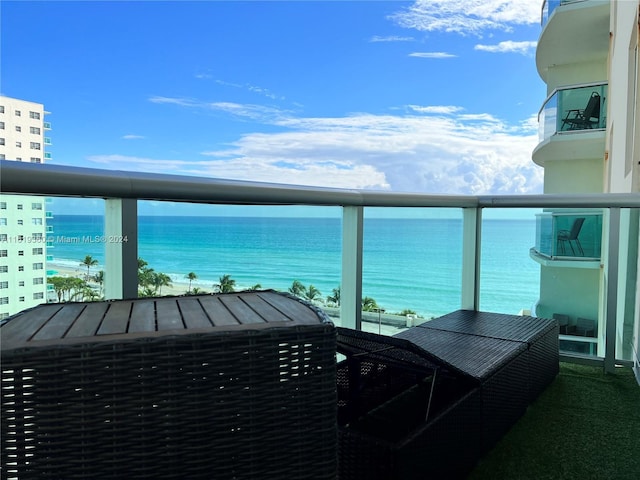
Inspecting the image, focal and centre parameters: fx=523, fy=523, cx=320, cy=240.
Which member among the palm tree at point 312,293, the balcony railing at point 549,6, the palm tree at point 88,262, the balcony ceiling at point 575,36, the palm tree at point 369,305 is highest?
the balcony railing at point 549,6

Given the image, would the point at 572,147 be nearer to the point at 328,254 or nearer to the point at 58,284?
the point at 328,254

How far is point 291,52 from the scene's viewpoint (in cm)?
5888

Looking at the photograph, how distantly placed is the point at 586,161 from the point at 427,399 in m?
15.6

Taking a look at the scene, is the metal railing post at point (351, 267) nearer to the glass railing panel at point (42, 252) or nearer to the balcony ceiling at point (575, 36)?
the glass railing panel at point (42, 252)

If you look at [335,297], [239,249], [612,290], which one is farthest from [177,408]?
[612,290]

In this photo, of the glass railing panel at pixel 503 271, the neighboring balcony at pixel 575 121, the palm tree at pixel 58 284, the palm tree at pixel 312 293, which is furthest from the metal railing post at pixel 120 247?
the neighboring balcony at pixel 575 121

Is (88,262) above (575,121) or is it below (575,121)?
below

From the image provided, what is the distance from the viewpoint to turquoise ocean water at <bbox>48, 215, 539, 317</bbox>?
5.83 feet

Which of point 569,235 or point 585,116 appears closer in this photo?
point 569,235

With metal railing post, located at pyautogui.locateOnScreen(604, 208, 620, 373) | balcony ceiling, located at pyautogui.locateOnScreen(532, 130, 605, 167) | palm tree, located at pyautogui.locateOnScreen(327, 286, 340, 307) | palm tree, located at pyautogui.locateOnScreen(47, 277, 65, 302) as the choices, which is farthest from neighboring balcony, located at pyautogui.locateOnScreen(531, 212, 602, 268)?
balcony ceiling, located at pyautogui.locateOnScreen(532, 130, 605, 167)

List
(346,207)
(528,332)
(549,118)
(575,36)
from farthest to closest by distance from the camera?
1. (575,36)
2. (549,118)
3. (528,332)
4. (346,207)

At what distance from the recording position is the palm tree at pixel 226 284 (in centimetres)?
194

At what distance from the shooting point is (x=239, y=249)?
2.25m

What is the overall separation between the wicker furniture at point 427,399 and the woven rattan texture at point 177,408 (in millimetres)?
574
